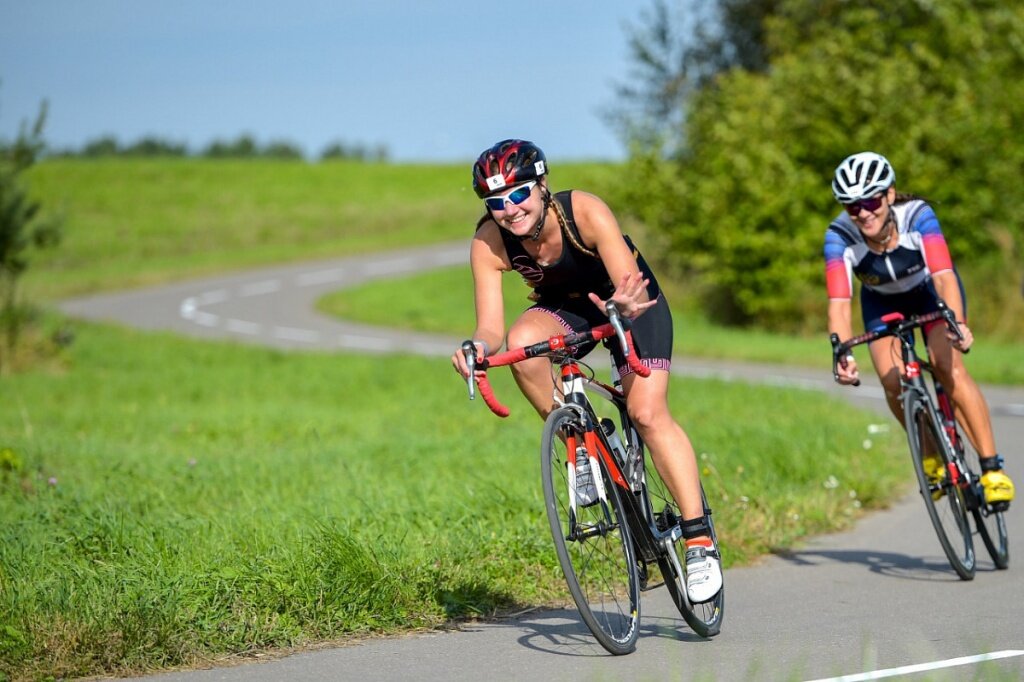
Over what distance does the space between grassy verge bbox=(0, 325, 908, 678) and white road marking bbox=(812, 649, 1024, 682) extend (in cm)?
206

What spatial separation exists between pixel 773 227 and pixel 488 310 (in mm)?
21714

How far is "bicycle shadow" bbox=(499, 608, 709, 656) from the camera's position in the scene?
20.5ft

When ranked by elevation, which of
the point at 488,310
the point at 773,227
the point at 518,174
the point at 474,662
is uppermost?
the point at 773,227

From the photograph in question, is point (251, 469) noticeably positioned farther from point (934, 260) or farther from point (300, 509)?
point (934, 260)

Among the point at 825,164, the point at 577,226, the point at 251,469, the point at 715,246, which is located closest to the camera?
the point at 577,226

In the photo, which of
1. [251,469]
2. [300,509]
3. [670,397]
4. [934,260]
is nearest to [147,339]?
[670,397]

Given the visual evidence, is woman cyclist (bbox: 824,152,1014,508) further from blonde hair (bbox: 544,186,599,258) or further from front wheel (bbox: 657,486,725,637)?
blonde hair (bbox: 544,186,599,258)

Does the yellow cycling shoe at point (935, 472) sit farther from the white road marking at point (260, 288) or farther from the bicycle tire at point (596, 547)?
the white road marking at point (260, 288)

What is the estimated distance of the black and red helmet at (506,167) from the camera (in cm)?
593

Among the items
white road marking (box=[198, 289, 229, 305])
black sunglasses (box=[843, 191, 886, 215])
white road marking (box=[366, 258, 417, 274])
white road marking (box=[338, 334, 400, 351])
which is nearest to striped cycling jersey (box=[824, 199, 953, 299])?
black sunglasses (box=[843, 191, 886, 215])

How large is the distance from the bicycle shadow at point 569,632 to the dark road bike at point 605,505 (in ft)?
0.60

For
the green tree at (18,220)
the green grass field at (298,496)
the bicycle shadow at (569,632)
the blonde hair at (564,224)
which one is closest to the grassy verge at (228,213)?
the green tree at (18,220)

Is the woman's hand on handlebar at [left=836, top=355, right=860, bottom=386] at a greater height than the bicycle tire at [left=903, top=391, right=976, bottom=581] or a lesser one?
greater

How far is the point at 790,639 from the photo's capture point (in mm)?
6340
